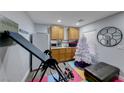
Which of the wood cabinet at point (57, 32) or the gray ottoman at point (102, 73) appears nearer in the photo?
the gray ottoman at point (102, 73)

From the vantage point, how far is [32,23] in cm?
233

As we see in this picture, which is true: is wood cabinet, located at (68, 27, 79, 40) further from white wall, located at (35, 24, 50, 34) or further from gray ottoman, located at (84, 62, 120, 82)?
gray ottoman, located at (84, 62, 120, 82)

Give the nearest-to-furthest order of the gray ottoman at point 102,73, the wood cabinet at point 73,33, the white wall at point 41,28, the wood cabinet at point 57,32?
the gray ottoman at point 102,73, the wood cabinet at point 73,33, the wood cabinet at point 57,32, the white wall at point 41,28

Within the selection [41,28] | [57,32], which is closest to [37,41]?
[41,28]

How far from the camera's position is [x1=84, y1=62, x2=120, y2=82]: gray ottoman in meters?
1.70

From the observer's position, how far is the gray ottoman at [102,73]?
1.70 m

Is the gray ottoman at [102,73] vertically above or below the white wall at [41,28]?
below

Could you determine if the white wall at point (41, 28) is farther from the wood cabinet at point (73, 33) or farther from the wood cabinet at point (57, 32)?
the wood cabinet at point (73, 33)

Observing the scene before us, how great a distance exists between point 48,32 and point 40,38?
283 mm

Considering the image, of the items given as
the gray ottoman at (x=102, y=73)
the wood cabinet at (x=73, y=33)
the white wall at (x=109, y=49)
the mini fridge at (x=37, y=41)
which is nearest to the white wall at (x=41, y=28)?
the mini fridge at (x=37, y=41)

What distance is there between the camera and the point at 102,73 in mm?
1781
